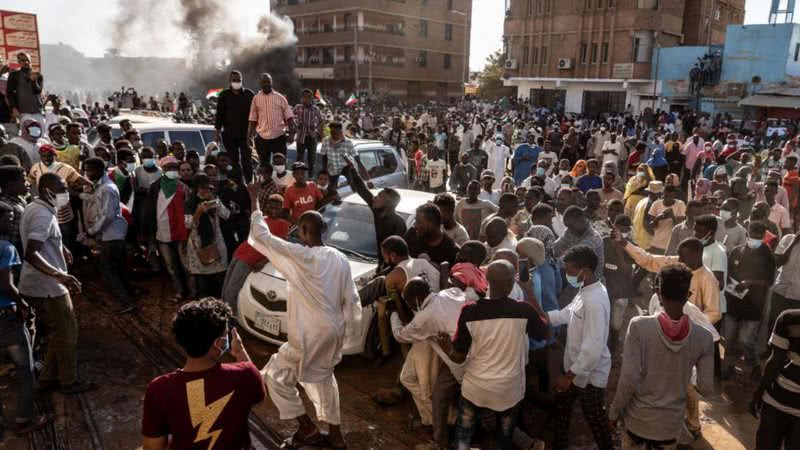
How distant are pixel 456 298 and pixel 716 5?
48510mm

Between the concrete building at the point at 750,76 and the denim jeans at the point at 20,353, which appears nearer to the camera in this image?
the denim jeans at the point at 20,353

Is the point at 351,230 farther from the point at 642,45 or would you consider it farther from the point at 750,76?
the point at 642,45

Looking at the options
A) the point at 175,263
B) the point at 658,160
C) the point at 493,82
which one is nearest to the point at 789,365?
the point at 175,263

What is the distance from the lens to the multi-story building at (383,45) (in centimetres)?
5059

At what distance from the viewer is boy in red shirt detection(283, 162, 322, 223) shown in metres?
7.23

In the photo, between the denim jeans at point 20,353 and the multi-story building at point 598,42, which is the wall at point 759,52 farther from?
the denim jeans at point 20,353

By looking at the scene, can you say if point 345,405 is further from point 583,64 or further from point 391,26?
point 391,26

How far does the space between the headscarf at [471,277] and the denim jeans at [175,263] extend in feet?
14.7

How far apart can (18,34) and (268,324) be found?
25434 millimetres

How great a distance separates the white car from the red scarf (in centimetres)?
275

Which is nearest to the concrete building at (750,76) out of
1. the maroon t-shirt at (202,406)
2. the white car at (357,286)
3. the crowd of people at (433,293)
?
the crowd of people at (433,293)

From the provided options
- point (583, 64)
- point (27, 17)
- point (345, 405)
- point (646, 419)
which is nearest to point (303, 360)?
point (345, 405)

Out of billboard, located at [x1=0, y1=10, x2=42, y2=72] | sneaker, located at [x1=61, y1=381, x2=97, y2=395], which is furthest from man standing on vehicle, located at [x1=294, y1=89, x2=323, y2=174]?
billboard, located at [x1=0, y1=10, x2=42, y2=72]

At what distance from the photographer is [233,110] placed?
29.9 ft
